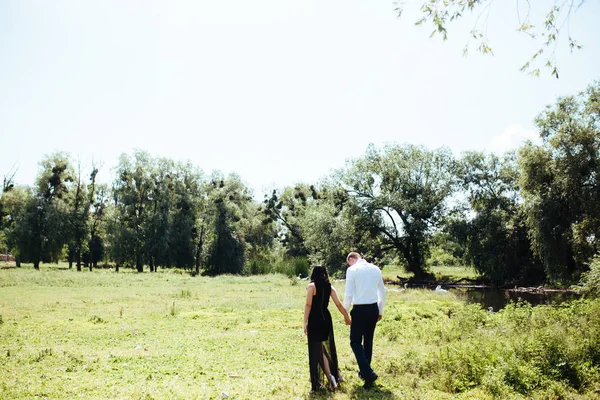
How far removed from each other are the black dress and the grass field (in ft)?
1.29

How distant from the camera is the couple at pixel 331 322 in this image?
715 centimetres

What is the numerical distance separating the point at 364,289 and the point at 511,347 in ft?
11.9

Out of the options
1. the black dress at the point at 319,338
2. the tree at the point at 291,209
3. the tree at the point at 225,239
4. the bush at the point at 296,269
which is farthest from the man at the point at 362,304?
the tree at the point at 291,209

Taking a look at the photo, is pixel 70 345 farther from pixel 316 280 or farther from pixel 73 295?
pixel 73 295

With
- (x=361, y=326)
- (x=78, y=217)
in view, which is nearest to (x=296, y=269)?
(x=78, y=217)

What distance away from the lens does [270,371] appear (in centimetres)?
841

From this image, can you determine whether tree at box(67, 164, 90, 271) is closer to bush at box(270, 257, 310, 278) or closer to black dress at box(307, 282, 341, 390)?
bush at box(270, 257, 310, 278)

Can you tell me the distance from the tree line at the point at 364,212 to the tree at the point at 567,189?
79mm

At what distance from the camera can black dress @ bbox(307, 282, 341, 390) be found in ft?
23.4

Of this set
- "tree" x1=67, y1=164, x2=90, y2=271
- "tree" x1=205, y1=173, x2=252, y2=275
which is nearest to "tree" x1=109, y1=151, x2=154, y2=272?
"tree" x1=67, y1=164, x2=90, y2=271

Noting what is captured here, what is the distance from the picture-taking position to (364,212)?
43.9m

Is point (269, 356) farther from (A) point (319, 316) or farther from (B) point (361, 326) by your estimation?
(B) point (361, 326)

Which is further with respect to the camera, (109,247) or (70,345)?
(109,247)

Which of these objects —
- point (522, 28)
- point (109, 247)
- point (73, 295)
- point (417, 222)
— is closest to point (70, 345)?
point (522, 28)
